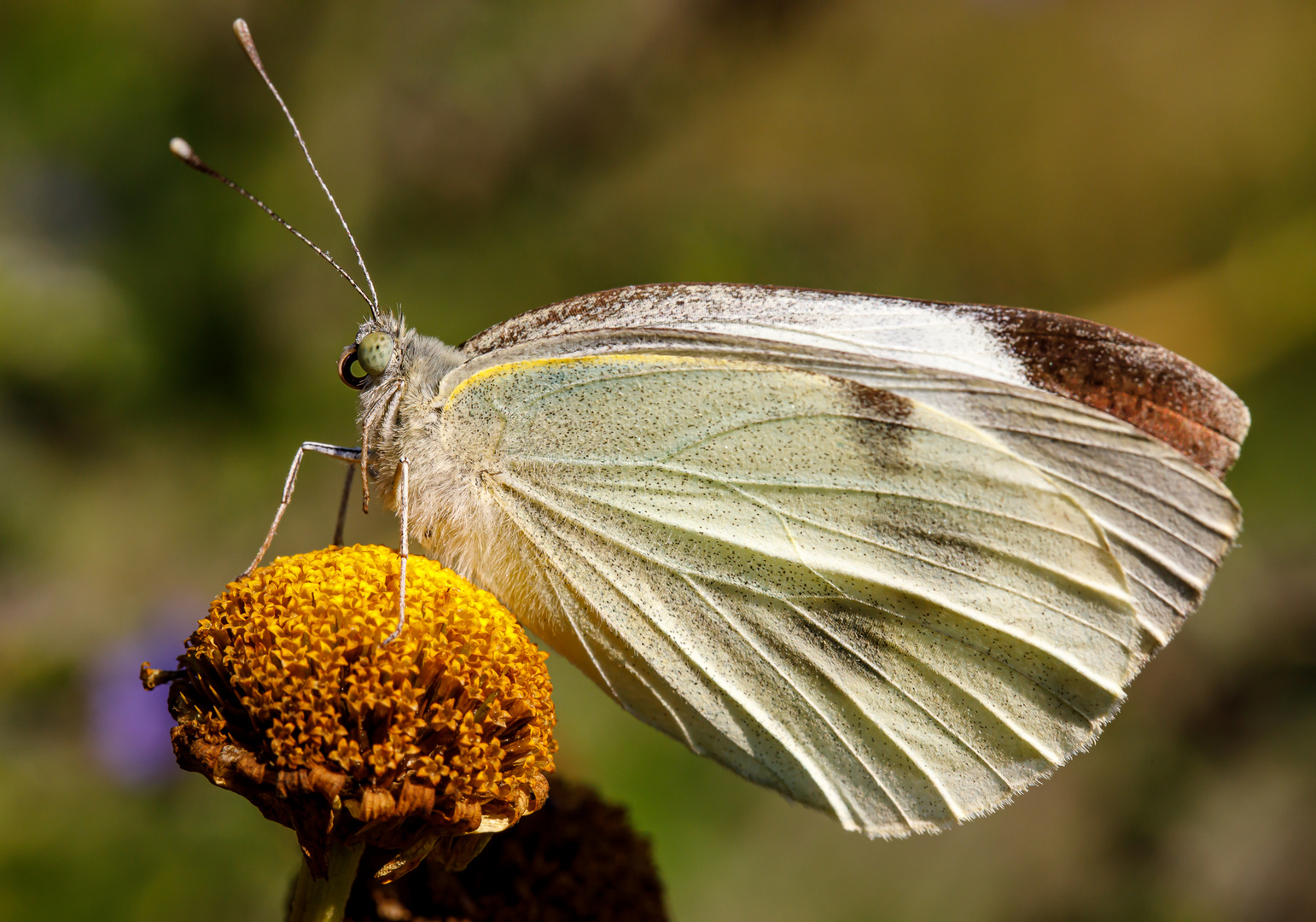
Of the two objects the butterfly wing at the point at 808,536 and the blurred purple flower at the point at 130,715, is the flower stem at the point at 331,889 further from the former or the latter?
the blurred purple flower at the point at 130,715

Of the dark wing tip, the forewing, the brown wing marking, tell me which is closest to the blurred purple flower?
the forewing

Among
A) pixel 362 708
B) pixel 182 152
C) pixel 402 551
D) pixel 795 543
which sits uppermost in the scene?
pixel 182 152

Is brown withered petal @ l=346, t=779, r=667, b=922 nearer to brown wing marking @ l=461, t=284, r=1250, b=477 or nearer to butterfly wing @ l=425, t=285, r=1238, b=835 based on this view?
butterfly wing @ l=425, t=285, r=1238, b=835

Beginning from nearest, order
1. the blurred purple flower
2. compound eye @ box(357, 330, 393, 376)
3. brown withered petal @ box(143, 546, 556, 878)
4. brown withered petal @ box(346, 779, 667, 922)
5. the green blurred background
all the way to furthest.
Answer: brown withered petal @ box(143, 546, 556, 878) < brown withered petal @ box(346, 779, 667, 922) < compound eye @ box(357, 330, 393, 376) < the blurred purple flower < the green blurred background

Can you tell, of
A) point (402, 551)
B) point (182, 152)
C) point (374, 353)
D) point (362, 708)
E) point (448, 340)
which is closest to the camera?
point (362, 708)

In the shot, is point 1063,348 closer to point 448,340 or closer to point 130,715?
point 448,340

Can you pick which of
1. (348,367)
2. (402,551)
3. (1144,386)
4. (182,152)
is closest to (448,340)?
(348,367)
